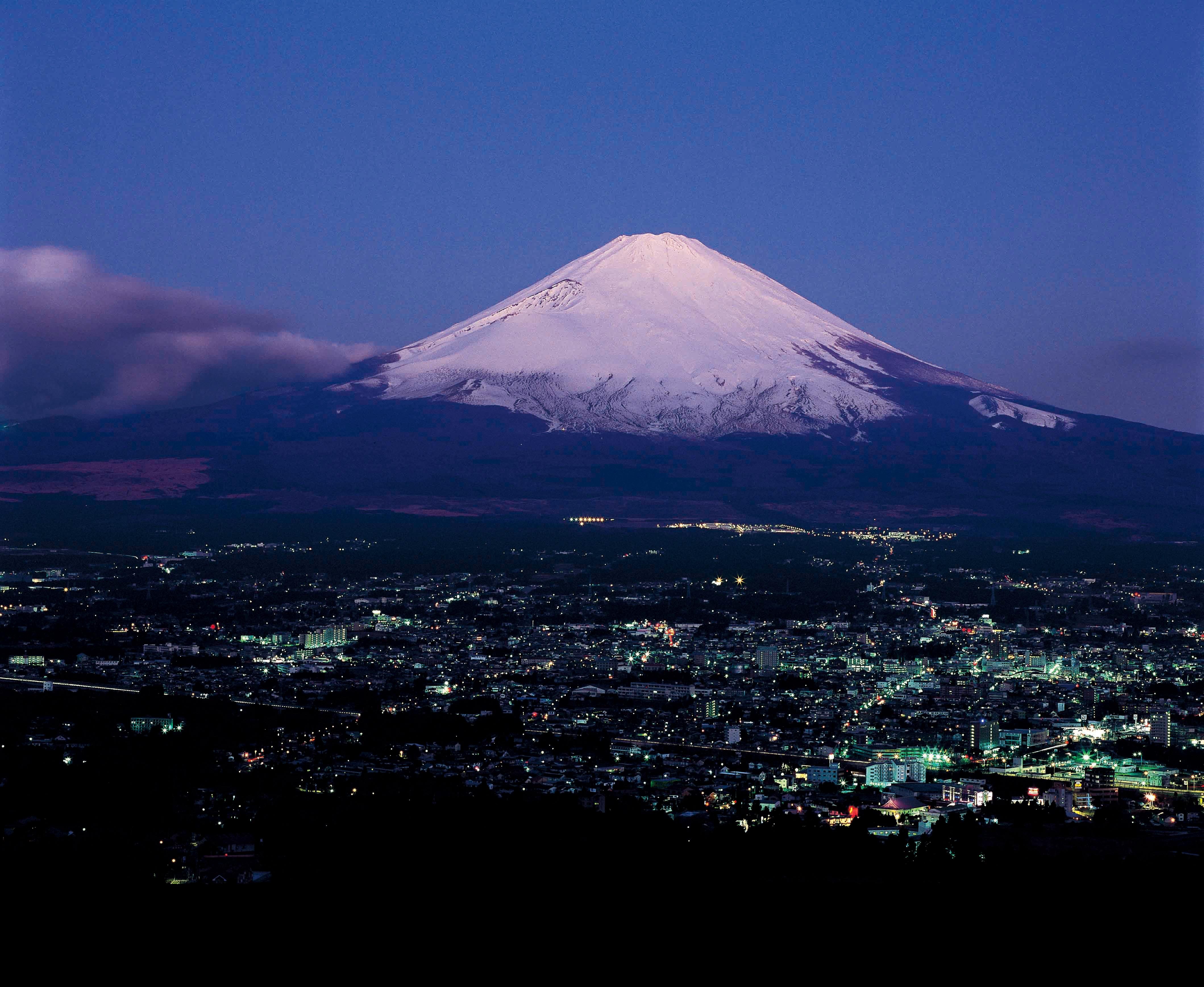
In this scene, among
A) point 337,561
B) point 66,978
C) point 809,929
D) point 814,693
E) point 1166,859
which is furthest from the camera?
point 337,561

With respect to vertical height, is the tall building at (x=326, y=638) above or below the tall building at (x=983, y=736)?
above

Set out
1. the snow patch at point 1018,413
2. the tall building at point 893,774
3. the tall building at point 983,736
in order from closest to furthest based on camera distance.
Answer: the tall building at point 893,774, the tall building at point 983,736, the snow patch at point 1018,413

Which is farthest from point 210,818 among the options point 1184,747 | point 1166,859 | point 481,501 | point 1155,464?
point 1155,464

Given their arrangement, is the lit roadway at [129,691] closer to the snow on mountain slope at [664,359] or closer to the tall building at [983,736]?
the tall building at [983,736]

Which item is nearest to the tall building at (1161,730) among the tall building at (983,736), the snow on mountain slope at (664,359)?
the tall building at (983,736)

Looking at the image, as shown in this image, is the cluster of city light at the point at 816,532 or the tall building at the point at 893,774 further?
the cluster of city light at the point at 816,532

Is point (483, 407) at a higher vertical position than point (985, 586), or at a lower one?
higher

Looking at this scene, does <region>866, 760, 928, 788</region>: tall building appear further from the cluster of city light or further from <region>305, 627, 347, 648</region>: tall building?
the cluster of city light

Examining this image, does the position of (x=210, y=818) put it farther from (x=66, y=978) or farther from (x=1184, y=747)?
(x=1184, y=747)
